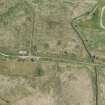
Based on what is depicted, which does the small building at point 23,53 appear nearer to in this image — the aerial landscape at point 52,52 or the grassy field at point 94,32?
the aerial landscape at point 52,52

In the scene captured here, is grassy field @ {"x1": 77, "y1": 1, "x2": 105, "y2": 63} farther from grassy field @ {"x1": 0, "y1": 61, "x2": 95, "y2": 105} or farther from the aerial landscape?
grassy field @ {"x1": 0, "y1": 61, "x2": 95, "y2": 105}

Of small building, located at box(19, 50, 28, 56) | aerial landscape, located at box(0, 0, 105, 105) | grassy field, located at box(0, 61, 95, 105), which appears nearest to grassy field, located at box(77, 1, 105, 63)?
aerial landscape, located at box(0, 0, 105, 105)

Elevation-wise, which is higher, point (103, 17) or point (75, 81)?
point (103, 17)

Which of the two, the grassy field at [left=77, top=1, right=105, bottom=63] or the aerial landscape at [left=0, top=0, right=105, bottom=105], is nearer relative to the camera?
the aerial landscape at [left=0, top=0, right=105, bottom=105]

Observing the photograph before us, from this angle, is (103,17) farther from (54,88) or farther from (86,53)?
(54,88)

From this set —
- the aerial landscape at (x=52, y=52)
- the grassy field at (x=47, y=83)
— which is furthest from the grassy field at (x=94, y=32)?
the grassy field at (x=47, y=83)

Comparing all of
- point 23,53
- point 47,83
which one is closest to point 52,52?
point 23,53

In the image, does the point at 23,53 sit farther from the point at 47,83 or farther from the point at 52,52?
the point at 47,83

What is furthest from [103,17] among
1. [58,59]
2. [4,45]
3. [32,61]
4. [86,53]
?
[4,45]
